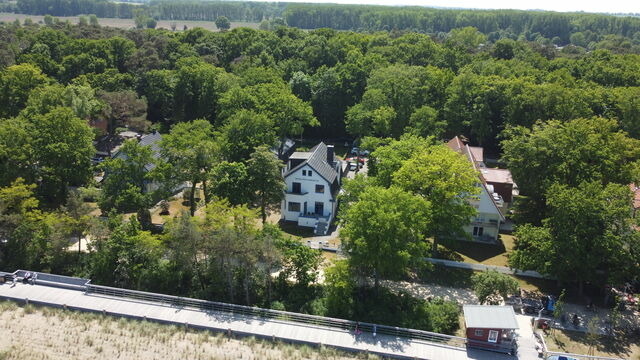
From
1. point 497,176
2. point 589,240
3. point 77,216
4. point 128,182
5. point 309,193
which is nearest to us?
point 589,240

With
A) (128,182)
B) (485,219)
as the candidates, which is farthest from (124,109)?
(485,219)

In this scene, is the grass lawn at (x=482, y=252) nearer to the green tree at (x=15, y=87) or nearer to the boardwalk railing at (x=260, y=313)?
the boardwalk railing at (x=260, y=313)

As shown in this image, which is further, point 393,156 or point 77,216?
point 393,156

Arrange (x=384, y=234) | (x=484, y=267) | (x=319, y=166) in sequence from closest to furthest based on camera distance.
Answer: (x=384, y=234), (x=484, y=267), (x=319, y=166)

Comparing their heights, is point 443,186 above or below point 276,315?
above

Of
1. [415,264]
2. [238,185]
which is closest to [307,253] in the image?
[415,264]

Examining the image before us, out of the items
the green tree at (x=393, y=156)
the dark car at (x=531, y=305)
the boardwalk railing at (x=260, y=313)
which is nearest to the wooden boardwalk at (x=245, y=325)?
the boardwalk railing at (x=260, y=313)

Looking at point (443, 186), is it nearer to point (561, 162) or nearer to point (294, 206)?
point (561, 162)

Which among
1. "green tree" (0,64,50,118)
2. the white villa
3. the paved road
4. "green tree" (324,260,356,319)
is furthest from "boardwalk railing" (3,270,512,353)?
"green tree" (0,64,50,118)
